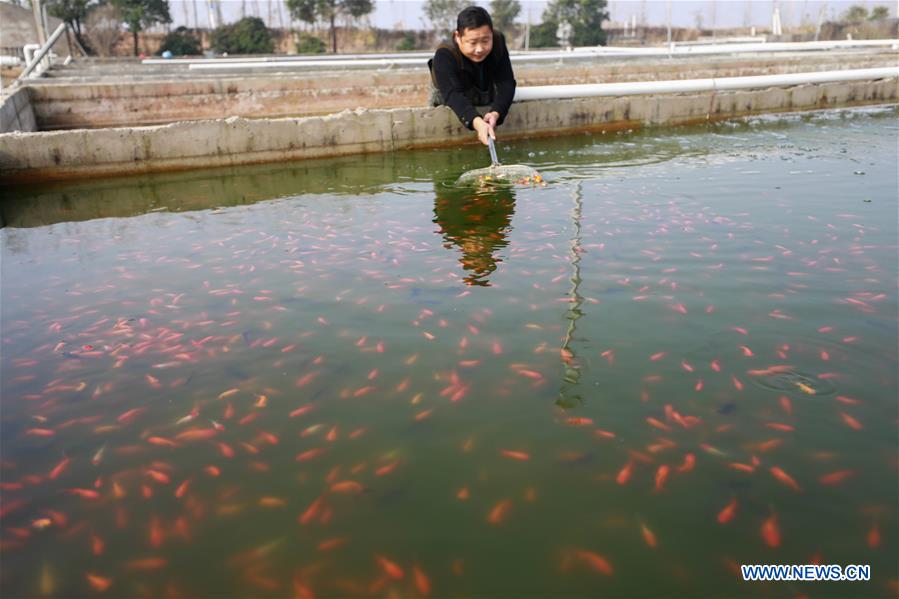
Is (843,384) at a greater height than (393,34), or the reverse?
(393,34)

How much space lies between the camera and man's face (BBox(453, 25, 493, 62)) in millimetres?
9102

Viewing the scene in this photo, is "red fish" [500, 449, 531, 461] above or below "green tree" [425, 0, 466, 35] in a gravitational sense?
below

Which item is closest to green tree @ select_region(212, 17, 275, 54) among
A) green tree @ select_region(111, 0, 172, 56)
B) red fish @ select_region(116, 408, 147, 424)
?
green tree @ select_region(111, 0, 172, 56)

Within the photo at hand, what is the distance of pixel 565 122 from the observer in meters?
12.5

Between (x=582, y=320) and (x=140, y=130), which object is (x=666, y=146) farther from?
(x=140, y=130)

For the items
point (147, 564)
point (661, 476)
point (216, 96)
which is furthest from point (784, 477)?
point (216, 96)

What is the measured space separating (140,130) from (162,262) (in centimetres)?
445

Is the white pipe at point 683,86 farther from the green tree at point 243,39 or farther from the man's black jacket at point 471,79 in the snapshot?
the green tree at point 243,39

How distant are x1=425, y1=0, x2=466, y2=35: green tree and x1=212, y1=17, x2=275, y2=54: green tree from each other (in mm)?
18483

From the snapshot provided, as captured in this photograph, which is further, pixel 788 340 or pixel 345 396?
pixel 788 340

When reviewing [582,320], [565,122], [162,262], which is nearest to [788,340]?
[582,320]

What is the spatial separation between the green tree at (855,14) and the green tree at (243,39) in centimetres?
5416

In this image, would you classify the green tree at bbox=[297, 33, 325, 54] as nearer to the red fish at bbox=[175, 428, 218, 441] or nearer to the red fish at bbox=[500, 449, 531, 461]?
the red fish at bbox=[175, 428, 218, 441]

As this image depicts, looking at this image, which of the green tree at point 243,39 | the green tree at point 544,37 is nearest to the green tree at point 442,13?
the green tree at point 544,37
